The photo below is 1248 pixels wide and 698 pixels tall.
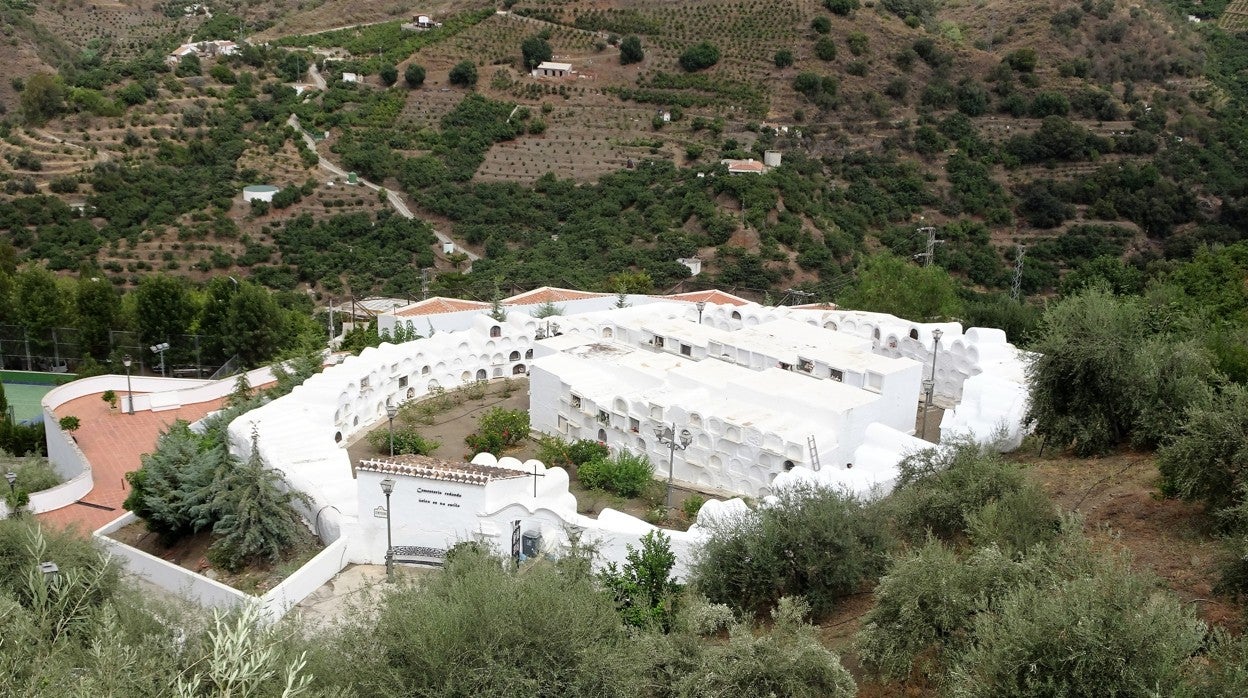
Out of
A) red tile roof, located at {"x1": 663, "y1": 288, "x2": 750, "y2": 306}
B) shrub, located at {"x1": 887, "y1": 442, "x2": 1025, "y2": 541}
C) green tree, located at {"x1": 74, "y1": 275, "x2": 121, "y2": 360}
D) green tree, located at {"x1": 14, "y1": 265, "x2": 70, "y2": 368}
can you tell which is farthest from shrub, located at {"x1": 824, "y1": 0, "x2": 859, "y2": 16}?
shrub, located at {"x1": 887, "y1": 442, "x2": 1025, "y2": 541}

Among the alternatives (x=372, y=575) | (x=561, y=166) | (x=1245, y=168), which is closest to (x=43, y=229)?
(x=561, y=166)

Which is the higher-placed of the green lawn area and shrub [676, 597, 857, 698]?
shrub [676, 597, 857, 698]

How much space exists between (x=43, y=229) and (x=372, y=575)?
40.6 meters

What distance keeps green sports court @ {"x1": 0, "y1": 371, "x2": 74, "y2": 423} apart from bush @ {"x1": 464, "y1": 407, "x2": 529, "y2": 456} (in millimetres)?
16484

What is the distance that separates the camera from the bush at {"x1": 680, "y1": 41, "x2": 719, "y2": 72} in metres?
64.4

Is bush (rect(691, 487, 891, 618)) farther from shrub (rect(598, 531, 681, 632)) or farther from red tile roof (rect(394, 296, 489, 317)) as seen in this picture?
red tile roof (rect(394, 296, 489, 317))

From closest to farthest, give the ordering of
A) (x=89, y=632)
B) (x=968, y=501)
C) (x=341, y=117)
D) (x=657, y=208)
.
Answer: (x=89, y=632) → (x=968, y=501) → (x=657, y=208) → (x=341, y=117)

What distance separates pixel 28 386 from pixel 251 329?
8282 millimetres

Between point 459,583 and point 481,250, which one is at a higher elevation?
point 459,583

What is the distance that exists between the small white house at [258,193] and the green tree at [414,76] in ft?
50.6

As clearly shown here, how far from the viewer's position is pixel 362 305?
3966 cm

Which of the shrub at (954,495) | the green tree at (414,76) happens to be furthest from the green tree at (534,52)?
the shrub at (954,495)

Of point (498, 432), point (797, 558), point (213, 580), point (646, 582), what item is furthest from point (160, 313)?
point (797, 558)

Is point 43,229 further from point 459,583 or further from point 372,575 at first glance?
point 459,583
